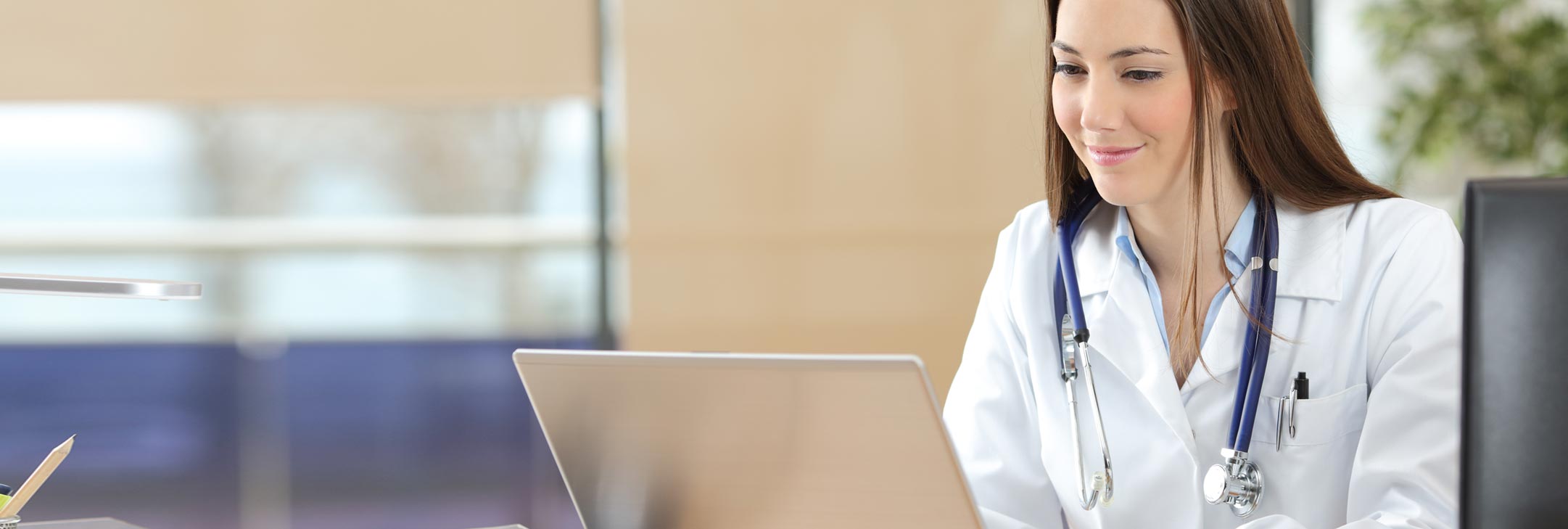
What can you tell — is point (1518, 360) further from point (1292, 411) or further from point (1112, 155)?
point (1112, 155)

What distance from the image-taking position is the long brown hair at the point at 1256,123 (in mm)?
1476

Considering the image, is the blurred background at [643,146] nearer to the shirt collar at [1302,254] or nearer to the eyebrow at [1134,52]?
the shirt collar at [1302,254]

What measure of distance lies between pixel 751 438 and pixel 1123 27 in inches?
31.0

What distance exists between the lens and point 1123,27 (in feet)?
4.88

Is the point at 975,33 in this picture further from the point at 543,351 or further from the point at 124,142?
the point at 124,142

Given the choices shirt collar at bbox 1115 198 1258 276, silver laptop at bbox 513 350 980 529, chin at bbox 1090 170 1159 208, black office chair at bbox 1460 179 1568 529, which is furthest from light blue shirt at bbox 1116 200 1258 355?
black office chair at bbox 1460 179 1568 529

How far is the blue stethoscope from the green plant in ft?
6.52

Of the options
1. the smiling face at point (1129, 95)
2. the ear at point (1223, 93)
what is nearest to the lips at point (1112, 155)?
the smiling face at point (1129, 95)

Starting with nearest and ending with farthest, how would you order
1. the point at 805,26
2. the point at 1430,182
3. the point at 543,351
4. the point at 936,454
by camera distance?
1. the point at 936,454
2. the point at 543,351
3. the point at 805,26
4. the point at 1430,182

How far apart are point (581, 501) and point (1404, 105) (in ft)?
9.41

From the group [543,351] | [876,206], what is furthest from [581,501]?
[876,206]

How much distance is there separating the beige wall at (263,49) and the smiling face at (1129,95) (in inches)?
71.9

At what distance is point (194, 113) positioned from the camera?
4078mm

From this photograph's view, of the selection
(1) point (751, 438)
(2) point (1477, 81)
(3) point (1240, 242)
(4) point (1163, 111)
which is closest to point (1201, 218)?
(3) point (1240, 242)
